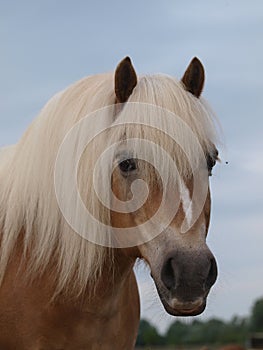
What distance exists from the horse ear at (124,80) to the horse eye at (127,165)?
1.44 feet

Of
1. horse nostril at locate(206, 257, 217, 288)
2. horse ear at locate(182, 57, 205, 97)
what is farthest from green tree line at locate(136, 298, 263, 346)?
horse nostril at locate(206, 257, 217, 288)

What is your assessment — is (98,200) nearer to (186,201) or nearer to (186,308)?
(186,201)

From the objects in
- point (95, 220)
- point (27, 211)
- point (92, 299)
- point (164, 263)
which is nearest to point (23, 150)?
Result: point (27, 211)

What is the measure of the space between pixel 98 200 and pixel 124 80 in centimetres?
72

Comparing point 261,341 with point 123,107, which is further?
point 261,341

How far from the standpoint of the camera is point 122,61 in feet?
13.2

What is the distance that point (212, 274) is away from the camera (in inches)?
139

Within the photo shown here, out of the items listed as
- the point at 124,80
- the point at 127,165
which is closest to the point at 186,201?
the point at 127,165

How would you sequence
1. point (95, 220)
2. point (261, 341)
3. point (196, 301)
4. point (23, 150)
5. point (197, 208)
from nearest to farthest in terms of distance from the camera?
point (196, 301)
point (197, 208)
point (95, 220)
point (23, 150)
point (261, 341)

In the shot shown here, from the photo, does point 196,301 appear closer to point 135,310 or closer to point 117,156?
point 117,156

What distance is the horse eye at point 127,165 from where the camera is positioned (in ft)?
12.6

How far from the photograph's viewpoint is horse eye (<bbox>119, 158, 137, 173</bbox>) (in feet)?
12.6

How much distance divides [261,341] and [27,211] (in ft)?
69.4

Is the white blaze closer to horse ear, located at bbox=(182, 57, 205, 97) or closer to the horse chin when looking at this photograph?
the horse chin
